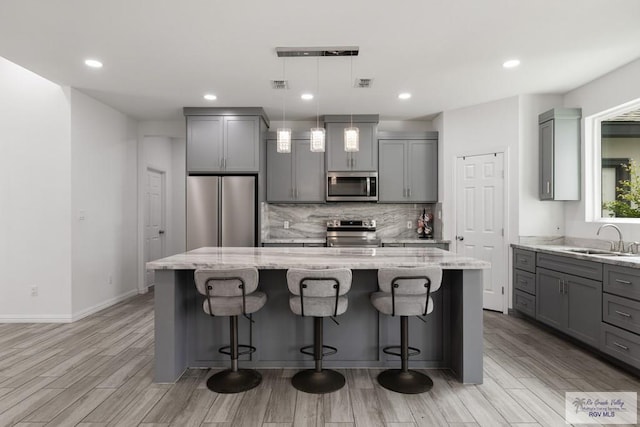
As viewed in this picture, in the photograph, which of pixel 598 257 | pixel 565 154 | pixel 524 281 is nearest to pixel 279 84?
pixel 565 154

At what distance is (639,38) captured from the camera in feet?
9.82

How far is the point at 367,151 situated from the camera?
5.33 metres

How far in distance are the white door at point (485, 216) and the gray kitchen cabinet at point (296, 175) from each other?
2.01m

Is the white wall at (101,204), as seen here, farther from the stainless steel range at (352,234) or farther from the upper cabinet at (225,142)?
the stainless steel range at (352,234)

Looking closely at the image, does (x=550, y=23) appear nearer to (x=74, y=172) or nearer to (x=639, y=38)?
(x=639, y=38)

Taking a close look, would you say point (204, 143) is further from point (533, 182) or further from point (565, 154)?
point (565, 154)

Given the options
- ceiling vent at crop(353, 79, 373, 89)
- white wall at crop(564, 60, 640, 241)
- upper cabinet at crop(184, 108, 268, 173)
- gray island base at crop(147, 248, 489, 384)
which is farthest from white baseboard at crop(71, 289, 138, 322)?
white wall at crop(564, 60, 640, 241)

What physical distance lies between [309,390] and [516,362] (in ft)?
6.07

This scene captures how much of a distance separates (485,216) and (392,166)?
148cm

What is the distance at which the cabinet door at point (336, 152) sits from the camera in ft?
17.4

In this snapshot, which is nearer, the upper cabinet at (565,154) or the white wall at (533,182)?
the upper cabinet at (565,154)

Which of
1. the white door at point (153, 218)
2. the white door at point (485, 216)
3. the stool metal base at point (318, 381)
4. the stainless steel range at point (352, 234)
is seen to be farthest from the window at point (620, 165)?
the white door at point (153, 218)

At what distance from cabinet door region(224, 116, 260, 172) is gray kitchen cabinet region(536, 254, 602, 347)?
12.3 ft

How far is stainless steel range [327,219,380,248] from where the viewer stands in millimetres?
5332
